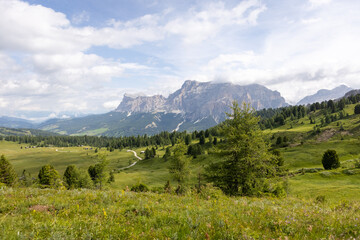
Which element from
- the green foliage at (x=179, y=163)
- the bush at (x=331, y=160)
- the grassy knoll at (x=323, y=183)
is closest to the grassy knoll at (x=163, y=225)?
the grassy knoll at (x=323, y=183)

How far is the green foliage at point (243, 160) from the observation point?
2181 cm

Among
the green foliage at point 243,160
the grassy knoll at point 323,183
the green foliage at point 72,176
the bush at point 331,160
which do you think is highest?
the green foliage at point 243,160

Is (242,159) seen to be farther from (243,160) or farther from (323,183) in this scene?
(323,183)

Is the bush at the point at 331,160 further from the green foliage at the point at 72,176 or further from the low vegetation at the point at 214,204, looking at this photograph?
the green foliage at the point at 72,176

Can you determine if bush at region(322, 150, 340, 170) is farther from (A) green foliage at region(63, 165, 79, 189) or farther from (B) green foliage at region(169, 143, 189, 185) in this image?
(A) green foliage at region(63, 165, 79, 189)

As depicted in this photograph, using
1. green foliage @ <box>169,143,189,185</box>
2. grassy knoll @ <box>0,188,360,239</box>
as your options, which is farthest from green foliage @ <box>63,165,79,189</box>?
grassy knoll @ <box>0,188,360,239</box>

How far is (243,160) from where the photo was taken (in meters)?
22.3

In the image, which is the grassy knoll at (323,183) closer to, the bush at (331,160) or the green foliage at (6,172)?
the bush at (331,160)

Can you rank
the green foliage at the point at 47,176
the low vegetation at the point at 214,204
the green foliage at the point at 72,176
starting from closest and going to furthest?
the low vegetation at the point at 214,204 < the green foliage at the point at 47,176 < the green foliage at the point at 72,176

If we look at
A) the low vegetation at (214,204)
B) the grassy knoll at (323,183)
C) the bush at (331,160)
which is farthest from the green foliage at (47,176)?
the bush at (331,160)

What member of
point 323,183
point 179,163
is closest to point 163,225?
point 179,163

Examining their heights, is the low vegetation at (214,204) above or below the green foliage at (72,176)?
above

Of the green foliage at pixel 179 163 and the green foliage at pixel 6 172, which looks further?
the green foliage at pixel 6 172

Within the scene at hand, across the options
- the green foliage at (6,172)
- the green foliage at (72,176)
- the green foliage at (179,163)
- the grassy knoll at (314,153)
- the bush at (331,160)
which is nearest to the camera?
the green foliage at (179,163)
